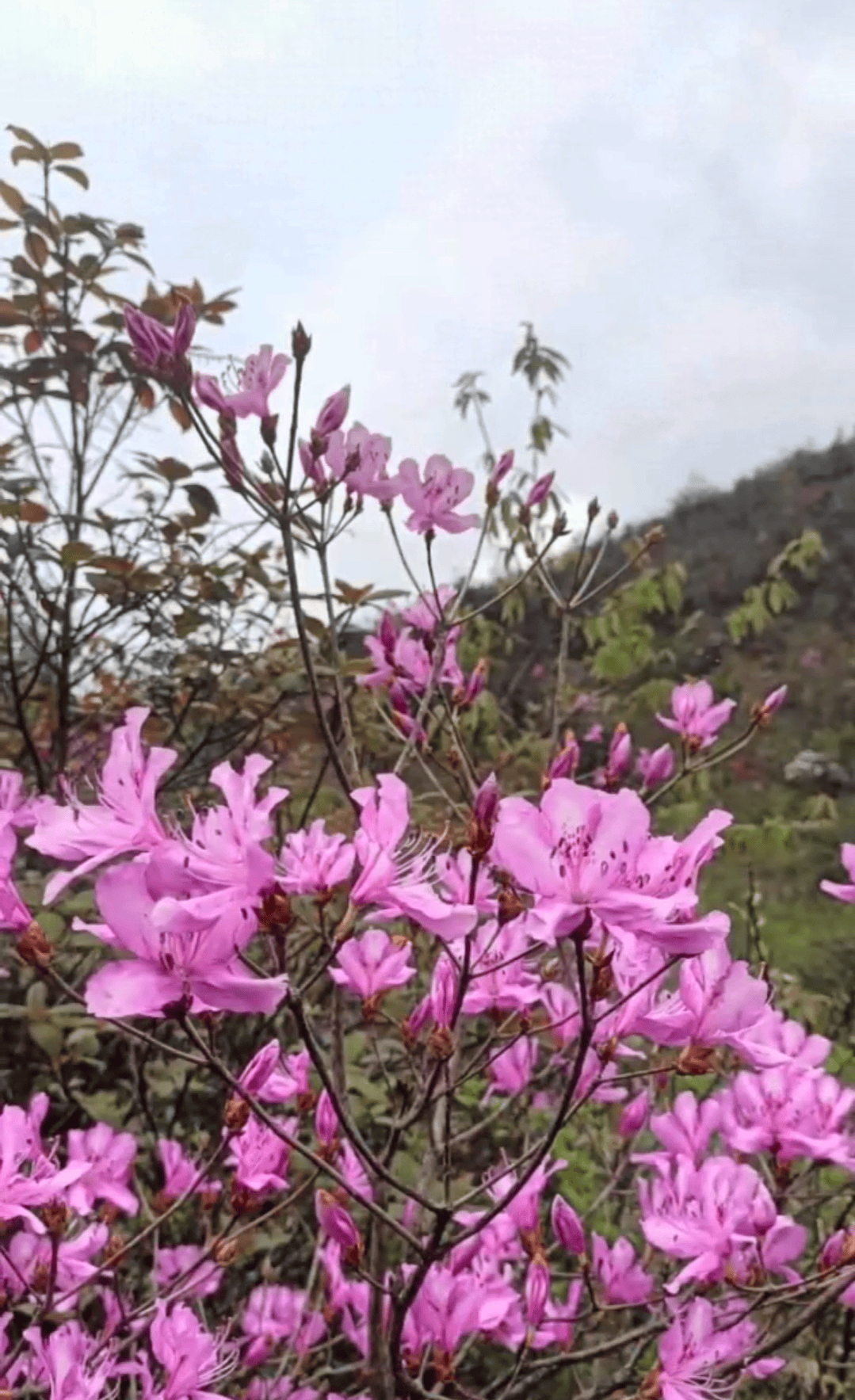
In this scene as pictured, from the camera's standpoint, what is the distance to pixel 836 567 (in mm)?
15820

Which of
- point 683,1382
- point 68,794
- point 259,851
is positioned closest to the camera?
point 259,851

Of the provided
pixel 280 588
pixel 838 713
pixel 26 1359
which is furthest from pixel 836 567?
pixel 26 1359

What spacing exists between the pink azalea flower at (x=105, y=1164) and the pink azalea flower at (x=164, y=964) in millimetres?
738

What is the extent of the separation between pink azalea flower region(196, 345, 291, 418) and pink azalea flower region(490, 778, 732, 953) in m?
0.57

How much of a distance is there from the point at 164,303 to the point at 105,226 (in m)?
0.17

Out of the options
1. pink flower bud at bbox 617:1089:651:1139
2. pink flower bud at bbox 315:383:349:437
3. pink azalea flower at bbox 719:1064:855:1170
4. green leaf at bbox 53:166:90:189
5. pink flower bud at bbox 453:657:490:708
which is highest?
green leaf at bbox 53:166:90:189

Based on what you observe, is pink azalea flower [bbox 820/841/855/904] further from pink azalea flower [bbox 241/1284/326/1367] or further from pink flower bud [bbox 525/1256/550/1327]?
pink azalea flower [bbox 241/1284/326/1367]

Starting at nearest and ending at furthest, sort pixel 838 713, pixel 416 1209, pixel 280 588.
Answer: pixel 416 1209
pixel 280 588
pixel 838 713

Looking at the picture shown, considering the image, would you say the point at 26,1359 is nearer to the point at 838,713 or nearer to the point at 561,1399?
the point at 561,1399

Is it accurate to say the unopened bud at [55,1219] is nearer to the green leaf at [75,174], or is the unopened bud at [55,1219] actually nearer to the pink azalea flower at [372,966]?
the pink azalea flower at [372,966]

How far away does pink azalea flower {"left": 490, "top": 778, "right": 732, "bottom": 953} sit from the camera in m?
0.74

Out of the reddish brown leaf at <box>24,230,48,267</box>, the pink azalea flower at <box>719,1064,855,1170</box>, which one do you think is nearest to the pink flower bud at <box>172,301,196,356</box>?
the pink azalea flower at <box>719,1064,855,1170</box>

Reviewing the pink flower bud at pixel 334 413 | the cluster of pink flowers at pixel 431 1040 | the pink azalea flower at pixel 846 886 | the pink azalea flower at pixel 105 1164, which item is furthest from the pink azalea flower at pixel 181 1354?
the pink flower bud at pixel 334 413

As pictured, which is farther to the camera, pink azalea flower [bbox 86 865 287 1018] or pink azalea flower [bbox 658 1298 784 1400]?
pink azalea flower [bbox 658 1298 784 1400]
